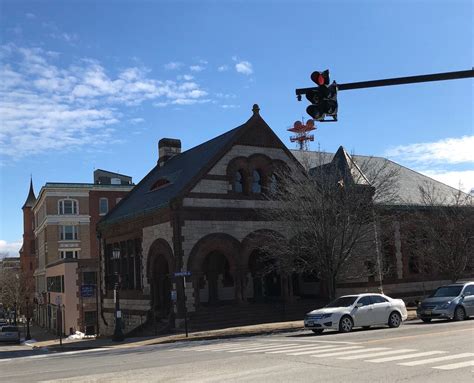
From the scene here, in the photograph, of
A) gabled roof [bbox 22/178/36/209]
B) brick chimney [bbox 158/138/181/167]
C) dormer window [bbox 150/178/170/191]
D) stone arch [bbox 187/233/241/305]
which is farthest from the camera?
gabled roof [bbox 22/178/36/209]

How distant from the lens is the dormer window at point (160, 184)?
3667 cm

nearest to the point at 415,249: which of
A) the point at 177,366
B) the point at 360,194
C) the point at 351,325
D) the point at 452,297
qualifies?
the point at 360,194

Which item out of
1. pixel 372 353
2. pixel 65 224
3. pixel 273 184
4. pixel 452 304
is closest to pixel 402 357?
pixel 372 353

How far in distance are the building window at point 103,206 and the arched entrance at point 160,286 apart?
123 ft

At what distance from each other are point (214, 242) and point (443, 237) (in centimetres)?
1498

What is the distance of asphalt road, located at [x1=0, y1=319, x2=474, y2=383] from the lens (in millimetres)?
11086

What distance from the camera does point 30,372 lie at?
14.6 m

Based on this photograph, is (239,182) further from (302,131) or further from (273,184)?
(302,131)

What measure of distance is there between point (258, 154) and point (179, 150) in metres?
12.2

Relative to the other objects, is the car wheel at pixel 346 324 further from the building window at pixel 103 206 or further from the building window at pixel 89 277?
the building window at pixel 103 206

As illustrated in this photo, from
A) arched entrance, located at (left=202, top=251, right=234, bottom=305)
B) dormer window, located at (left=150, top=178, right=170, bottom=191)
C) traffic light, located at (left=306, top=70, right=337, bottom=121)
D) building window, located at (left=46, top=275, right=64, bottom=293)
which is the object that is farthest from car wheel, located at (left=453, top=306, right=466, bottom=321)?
building window, located at (left=46, top=275, right=64, bottom=293)

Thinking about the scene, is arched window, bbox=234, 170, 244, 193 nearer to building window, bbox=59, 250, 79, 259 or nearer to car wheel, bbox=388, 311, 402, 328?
car wheel, bbox=388, 311, 402, 328

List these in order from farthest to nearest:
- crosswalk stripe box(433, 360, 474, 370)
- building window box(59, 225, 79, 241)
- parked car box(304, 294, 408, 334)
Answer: building window box(59, 225, 79, 241)
parked car box(304, 294, 408, 334)
crosswalk stripe box(433, 360, 474, 370)

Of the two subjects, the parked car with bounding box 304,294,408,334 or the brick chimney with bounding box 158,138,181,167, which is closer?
the parked car with bounding box 304,294,408,334
